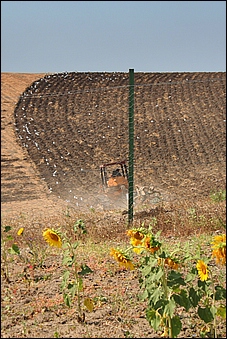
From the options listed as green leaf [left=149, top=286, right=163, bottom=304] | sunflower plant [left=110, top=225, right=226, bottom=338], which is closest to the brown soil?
sunflower plant [left=110, top=225, right=226, bottom=338]

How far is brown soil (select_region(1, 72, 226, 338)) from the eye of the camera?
3.47 m

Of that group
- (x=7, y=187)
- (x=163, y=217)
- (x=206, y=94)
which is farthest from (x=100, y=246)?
(x=206, y=94)

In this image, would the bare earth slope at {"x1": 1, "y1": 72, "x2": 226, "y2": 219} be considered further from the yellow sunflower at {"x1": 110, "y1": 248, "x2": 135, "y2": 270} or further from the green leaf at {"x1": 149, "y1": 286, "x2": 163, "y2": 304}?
the green leaf at {"x1": 149, "y1": 286, "x2": 163, "y2": 304}

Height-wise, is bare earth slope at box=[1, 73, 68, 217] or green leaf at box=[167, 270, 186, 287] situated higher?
bare earth slope at box=[1, 73, 68, 217]

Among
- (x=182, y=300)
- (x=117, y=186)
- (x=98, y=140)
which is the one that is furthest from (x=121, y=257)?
(x=98, y=140)

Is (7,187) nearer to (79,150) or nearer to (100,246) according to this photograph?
(79,150)

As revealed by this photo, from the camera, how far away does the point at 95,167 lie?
9.91 meters

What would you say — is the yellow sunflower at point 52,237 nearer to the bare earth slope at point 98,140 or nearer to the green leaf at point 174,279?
the green leaf at point 174,279

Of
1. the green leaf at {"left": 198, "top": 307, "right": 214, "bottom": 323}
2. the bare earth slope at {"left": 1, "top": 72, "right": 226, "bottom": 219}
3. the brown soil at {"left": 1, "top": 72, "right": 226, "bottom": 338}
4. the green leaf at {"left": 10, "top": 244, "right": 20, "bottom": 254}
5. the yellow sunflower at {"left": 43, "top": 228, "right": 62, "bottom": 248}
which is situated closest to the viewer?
the green leaf at {"left": 198, "top": 307, "right": 214, "bottom": 323}

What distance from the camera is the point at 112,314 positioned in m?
3.41

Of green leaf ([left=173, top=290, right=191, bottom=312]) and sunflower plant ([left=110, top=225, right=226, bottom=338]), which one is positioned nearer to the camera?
sunflower plant ([left=110, top=225, right=226, bottom=338])

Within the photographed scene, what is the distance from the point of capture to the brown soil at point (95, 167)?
3475mm

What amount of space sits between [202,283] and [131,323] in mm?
609

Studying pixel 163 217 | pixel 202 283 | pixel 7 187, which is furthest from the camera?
pixel 7 187
